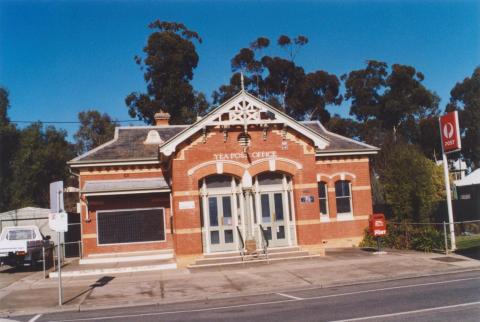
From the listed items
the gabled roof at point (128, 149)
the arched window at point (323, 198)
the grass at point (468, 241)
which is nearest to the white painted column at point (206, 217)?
the gabled roof at point (128, 149)

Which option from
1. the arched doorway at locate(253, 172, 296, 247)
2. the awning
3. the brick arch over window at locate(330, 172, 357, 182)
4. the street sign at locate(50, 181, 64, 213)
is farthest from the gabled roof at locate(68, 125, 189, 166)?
the street sign at locate(50, 181, 64, 213)

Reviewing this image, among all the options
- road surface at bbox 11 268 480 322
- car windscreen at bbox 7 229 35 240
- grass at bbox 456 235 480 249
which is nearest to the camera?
road surface at bbox 11 268 480 322

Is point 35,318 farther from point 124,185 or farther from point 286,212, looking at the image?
point 124,185

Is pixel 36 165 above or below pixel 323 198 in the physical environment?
above

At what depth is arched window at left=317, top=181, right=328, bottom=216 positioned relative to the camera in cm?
2523

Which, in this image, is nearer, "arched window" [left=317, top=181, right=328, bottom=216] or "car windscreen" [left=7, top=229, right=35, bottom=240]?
"car windscreen" [left=7, top=229, right=35, bottom=240]

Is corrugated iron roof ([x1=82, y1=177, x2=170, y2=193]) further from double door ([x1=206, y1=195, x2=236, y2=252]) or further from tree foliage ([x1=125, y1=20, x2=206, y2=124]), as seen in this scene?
tree foliage ([x1=125, y1=20, x2=206, y2=124])

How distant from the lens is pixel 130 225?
23.9 m

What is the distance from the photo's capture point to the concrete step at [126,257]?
2238cm

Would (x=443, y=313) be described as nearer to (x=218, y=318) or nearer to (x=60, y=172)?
(x=218, y=318)

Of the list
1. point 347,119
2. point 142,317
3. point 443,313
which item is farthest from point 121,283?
point 347,119

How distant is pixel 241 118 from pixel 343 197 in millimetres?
8152

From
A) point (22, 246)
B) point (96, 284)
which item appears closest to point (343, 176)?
point (96, 284)

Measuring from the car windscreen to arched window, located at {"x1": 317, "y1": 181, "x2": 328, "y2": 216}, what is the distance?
1326 cm
